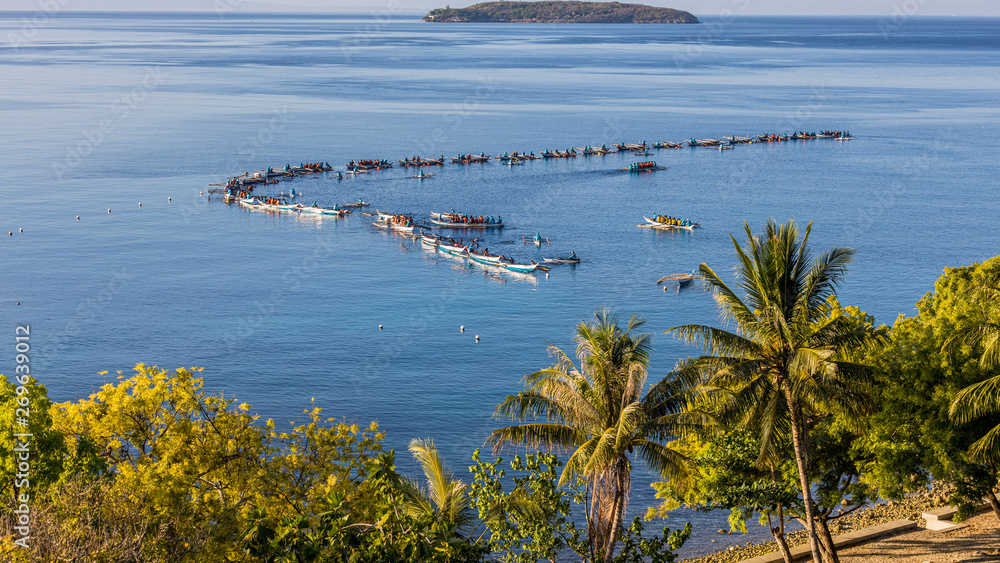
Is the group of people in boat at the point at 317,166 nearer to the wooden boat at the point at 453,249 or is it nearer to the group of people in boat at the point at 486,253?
the wooden boat at the point at 453,249

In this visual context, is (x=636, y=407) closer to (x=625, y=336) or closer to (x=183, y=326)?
(x=625, y=336)

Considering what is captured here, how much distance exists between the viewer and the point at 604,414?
26.8 meters

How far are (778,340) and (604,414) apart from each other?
5.63 m

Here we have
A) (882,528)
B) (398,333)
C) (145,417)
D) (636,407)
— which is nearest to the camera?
(636,407)

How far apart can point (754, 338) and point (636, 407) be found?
468 cm

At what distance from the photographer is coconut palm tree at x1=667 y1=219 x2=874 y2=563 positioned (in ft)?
87.2

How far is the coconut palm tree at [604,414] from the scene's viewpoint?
86.4ft

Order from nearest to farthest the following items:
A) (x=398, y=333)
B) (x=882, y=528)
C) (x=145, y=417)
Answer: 1. (x=145, y=417)
2. (x=882, y=528)
3. (x=398, y=333)

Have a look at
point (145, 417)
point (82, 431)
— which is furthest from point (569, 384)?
point (82, 431)

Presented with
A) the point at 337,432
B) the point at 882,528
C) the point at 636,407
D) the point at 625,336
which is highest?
the point at 625,336

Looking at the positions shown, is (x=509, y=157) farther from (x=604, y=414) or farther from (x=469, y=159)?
(x=604, y=414)

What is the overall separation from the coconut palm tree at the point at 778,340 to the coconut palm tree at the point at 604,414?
1.70 meters

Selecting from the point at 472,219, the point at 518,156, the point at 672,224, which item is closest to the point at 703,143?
the point at 518,156

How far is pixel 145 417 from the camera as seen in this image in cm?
3073
